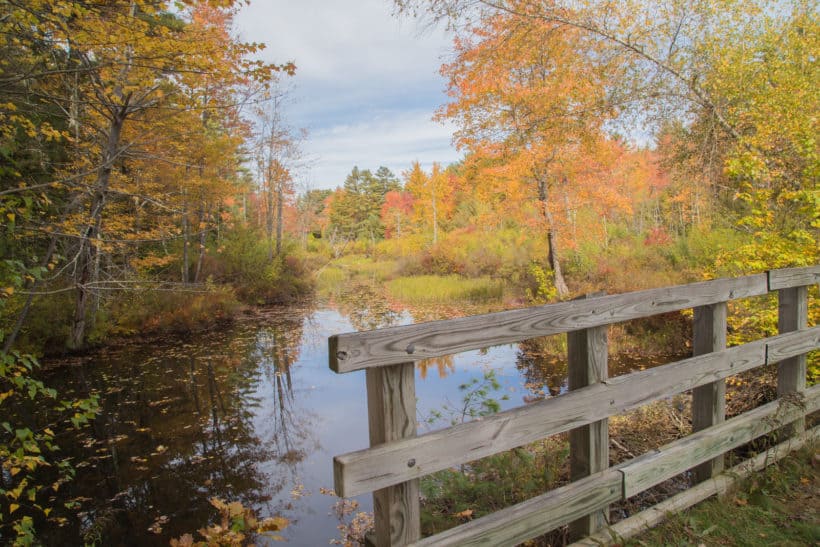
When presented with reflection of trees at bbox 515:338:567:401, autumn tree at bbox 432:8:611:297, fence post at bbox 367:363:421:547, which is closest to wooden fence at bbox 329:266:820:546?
fence post at bbox 367:363:421:547

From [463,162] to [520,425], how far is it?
16262 mm

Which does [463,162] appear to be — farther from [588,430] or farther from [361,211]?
[361,211]

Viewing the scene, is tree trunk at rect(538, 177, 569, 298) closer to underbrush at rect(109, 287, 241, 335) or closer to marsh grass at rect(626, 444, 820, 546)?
underbrush at rect(109, 287, 241, 335)

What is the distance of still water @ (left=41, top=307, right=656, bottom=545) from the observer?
525cm

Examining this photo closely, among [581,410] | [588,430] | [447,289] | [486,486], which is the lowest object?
[486,486]

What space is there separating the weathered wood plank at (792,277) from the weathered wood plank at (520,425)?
1.82ft

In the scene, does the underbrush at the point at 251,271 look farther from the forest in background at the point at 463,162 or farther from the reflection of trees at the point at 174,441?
the reflection of trees at the point at 174,441

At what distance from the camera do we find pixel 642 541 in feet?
8.34

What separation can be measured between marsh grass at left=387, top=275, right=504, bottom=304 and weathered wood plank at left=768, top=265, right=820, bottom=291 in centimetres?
1431

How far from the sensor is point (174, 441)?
7.05 meters

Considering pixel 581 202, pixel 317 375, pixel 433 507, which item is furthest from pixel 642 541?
pixel 581 202

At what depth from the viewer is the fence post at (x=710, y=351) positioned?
3.12m

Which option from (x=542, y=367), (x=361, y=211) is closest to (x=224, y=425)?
(x=542, y=367)

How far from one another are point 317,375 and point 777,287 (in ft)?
30.1
